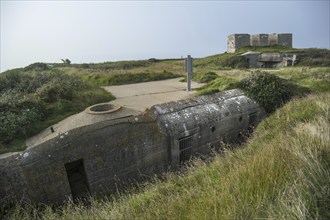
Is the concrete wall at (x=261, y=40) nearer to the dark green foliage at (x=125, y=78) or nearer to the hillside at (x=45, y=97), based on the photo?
the hillside at (x=45, y=97)

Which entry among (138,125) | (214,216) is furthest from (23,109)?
(214,216)

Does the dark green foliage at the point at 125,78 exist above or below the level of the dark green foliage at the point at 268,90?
above

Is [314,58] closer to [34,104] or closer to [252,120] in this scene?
[252,120]

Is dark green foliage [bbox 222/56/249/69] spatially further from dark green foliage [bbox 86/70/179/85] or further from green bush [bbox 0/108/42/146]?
green bush [bbox 0/108/42/146]

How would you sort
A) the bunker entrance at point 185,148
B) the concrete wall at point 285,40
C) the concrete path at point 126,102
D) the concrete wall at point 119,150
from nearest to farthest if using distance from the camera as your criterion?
the concrete wall at point 119,150, the concrete path at point 126,102, the bunker entrance at point 185,148, the concrete wall at point 285,40

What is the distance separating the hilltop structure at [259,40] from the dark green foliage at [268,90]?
3381 centimetres

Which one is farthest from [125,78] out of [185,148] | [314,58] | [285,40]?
[285,40]

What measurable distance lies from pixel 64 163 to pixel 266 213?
17.4 feet

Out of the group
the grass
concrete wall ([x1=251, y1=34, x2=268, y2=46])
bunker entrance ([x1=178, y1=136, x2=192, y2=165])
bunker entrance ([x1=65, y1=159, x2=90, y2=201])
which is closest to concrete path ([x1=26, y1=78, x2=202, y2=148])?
bunker entrance ([x1=65, y1=159, x2=90, y2=201])

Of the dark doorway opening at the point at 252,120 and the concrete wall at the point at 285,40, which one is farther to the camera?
the concrete wall at the point at 285,40

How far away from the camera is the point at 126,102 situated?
979cm

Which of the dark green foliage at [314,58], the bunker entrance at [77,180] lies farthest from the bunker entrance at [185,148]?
the dark green foliage at [314,58]

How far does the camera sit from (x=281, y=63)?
29641mm

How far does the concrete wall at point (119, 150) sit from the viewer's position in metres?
6.10
